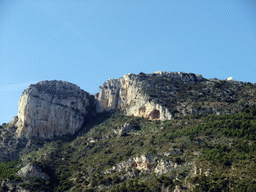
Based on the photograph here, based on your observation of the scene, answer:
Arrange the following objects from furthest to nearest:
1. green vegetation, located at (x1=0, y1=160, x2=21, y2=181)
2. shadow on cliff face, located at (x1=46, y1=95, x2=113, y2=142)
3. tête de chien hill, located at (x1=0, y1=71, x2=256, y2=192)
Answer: shadow on cliff face, located at (x1=46, y1=95, x2=113, y2=142), green vegetation, located at (x1=0, y1=160, x2=21, y2=181), tête de chien hill, located at (x1=0, y1=71, x2=256, y2=192)

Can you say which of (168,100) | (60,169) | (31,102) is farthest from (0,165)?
(168,100)

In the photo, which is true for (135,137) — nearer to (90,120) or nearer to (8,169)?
(90,120)

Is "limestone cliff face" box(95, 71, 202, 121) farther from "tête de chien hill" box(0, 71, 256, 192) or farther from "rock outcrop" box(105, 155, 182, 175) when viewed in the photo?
"rock outcrop" box(105, 155, 182, 175)

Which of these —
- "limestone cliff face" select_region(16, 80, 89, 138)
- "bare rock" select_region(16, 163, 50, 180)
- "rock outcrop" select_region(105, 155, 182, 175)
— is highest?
"limestone cliff face" select_region(16, 80, 89, 138)

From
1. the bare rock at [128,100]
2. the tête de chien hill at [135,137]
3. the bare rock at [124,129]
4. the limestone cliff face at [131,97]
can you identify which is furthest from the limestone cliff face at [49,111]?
the bare rock at [124,129]

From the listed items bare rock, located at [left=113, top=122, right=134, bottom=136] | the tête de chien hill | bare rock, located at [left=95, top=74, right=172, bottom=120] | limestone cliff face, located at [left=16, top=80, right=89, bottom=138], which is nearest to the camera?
the tête de chien hill

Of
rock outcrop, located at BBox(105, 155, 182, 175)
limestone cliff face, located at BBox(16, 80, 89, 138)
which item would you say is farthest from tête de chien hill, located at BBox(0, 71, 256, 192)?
limestone cliff face, located at BBox(16, 80, 89, 138)

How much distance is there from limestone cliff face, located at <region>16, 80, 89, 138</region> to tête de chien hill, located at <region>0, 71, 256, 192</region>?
317 millimetres

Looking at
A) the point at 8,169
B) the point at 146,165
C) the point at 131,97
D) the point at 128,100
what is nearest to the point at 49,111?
the point at 128,100

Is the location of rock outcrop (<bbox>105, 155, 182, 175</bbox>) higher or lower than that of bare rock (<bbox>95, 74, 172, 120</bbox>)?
lower

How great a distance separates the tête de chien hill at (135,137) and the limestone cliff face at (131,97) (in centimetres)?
32

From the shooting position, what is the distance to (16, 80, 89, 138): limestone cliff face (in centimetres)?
9919

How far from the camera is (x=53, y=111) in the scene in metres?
103

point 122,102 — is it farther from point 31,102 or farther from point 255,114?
point 255,114
